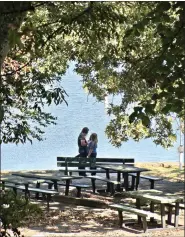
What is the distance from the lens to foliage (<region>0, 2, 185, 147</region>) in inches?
64.2

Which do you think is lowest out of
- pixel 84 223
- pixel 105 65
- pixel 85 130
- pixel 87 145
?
pixel 84 223

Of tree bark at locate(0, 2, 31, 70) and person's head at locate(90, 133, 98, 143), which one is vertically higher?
tree bark at locate(0, 2, 31, 70)

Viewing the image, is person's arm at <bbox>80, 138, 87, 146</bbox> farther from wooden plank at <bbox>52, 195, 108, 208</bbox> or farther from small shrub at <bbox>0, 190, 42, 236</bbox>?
small shrub at <bbox>0, 190, 42, 236</bbox>

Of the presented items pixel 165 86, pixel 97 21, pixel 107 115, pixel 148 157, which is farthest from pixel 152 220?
pixel 165 86

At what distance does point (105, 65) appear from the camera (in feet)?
24.8

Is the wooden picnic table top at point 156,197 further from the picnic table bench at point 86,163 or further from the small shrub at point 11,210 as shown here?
the small shrub at point 11,210

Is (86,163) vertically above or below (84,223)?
above

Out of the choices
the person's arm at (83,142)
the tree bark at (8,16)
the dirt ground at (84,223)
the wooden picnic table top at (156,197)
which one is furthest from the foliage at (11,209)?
the person's arm at (83,142)

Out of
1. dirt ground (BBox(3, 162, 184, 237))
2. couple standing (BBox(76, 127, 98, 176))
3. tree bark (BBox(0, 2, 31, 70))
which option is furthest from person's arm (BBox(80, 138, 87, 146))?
tree bark (BBox(0, 2, 31, 70))

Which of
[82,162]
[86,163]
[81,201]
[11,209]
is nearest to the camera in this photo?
[11,209]

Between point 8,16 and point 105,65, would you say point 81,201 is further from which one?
point 8,16

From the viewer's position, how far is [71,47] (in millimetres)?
7266

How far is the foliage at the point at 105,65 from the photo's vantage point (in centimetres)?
163

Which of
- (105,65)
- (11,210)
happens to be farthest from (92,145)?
(11,210)
